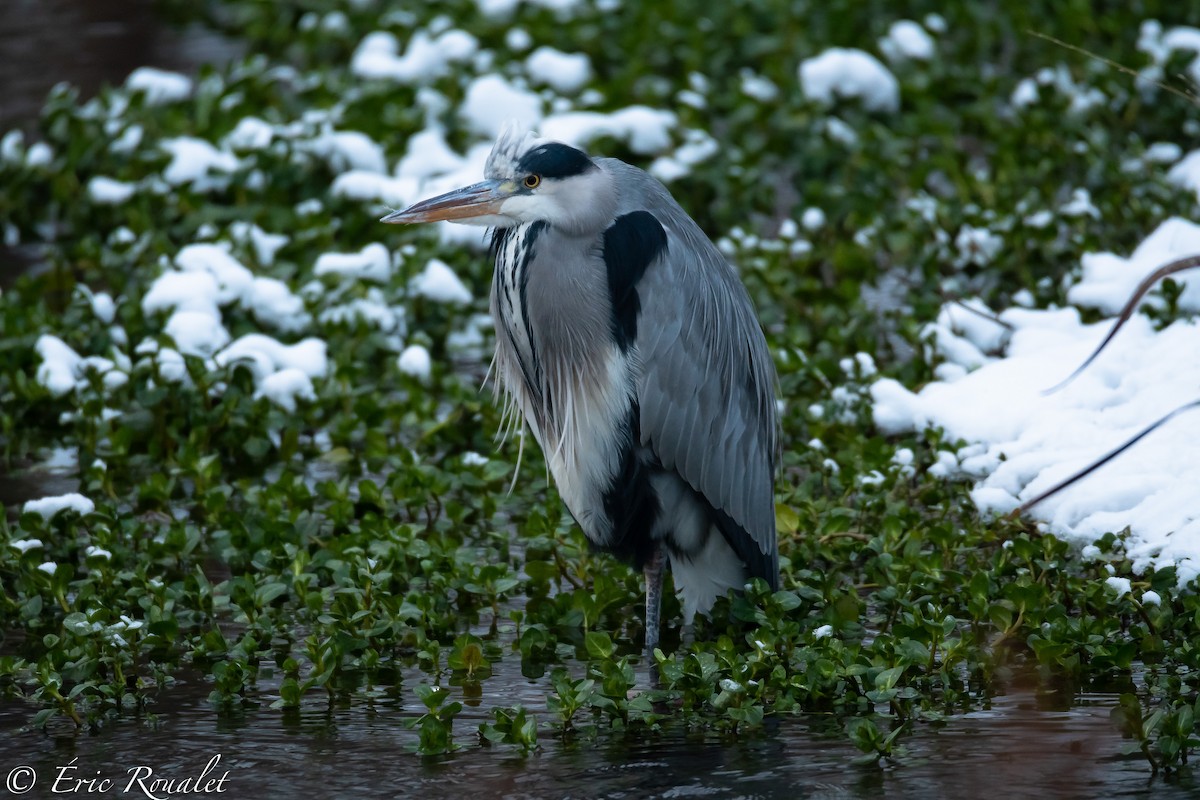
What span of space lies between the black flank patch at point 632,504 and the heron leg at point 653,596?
22 mm

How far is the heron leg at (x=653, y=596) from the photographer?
14.0ft

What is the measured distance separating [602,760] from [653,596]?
2.44 feet

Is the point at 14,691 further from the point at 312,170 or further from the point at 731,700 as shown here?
the point at 312,170

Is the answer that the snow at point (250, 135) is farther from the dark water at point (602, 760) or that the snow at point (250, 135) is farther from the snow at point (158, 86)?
the dark water at point (602, 760)

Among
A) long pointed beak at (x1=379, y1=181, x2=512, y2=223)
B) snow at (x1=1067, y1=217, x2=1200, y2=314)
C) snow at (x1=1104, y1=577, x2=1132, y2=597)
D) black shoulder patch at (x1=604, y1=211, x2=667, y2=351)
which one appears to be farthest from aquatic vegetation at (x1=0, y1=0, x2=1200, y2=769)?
long pointed beak at (x1=379, y1=181, x2=512, y2=223)

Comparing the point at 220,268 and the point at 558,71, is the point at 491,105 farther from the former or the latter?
the point at 220,268

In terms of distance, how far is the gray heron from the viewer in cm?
411

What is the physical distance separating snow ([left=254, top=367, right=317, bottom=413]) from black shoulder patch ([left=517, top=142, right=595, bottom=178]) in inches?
79.9

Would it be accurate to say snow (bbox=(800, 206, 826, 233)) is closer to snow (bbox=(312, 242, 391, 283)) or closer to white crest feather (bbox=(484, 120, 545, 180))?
snow (bbox=(312, 242, 391, 283))

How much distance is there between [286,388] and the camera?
5.81 metres

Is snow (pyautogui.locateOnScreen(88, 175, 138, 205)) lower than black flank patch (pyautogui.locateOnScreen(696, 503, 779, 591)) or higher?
higher

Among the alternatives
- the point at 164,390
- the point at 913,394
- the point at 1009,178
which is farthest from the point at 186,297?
the point at 1009,178

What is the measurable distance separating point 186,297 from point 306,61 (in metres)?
3.98

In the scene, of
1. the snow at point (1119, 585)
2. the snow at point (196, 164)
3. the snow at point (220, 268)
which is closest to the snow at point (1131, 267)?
the snow at point (1119, 585)
